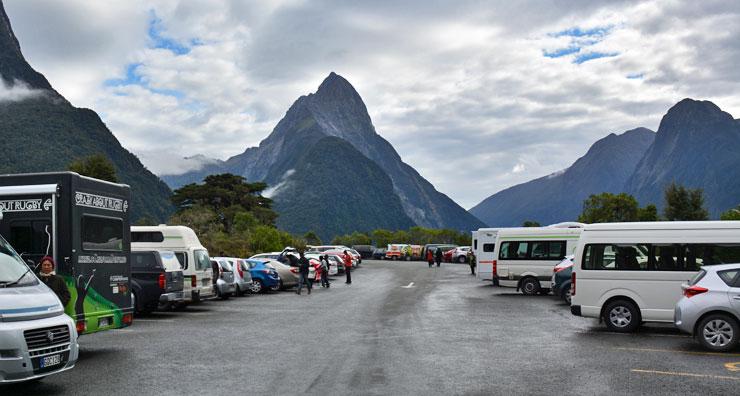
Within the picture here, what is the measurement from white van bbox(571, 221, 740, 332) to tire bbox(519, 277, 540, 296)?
480 inches

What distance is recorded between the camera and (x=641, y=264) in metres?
15.2

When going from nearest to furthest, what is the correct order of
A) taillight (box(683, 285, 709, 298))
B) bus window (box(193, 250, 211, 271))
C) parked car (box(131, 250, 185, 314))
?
taillight (box(683, 285, 709, 298)), parked car (box(131, 250, 185, 314)), bus window (box(193, 250, 211, 271))

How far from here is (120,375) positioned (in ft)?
33.6

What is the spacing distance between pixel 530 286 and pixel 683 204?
52.9 m

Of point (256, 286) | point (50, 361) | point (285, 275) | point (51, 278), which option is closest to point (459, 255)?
point (285, 275)

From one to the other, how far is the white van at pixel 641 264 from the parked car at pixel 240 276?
1434 cm

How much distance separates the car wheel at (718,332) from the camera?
12.2 meters

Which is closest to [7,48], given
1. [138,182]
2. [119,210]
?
[138,182]

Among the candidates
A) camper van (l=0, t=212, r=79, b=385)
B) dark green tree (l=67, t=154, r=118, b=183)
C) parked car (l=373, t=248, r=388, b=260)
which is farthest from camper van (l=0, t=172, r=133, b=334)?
parked car (l=373, t=248, r=388, b=260)

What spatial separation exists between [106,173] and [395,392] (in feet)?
221

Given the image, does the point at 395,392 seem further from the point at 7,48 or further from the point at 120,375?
the point at 7,48

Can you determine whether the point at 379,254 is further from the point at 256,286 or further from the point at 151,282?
the point at 151,282

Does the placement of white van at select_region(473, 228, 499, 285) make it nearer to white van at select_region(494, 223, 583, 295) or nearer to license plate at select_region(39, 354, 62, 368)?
white van at select_region(494, 223, 583, 295)

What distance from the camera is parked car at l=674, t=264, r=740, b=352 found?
1222cm
